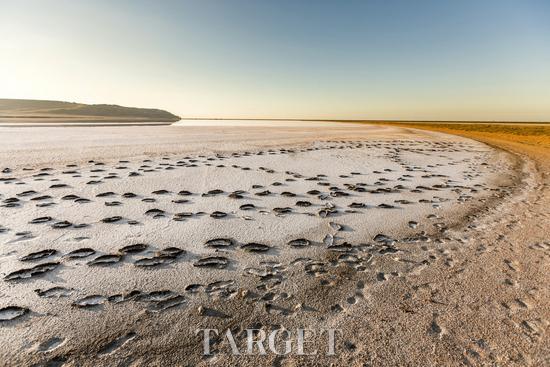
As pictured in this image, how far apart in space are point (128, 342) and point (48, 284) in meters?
1.30

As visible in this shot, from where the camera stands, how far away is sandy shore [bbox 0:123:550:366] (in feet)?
7.32

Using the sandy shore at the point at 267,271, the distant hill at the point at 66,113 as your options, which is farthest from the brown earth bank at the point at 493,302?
the distant hill at the point at 66,113

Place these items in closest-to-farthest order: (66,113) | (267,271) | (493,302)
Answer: (493,302) < (267,271) < (66,113)

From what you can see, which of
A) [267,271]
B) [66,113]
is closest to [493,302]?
[267,271]

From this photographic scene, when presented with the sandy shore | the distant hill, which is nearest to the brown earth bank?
the sandy shore

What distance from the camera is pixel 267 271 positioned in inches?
131

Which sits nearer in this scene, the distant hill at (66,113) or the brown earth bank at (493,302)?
the brown earth bank at (493,302)

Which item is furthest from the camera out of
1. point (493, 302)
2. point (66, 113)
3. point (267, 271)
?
point (66, 113)

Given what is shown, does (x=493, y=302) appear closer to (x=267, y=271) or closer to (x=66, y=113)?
(x=267, y=271)

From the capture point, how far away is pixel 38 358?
204cm

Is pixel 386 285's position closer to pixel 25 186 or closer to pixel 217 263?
pixel 217 263

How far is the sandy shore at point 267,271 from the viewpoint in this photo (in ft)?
7.32

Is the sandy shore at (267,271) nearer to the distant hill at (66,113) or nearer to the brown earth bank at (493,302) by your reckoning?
the brown earth bank at (493,302)

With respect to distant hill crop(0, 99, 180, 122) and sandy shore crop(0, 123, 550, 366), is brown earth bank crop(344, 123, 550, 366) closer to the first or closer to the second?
sandy shore crop(0, 123, 550, 366)
